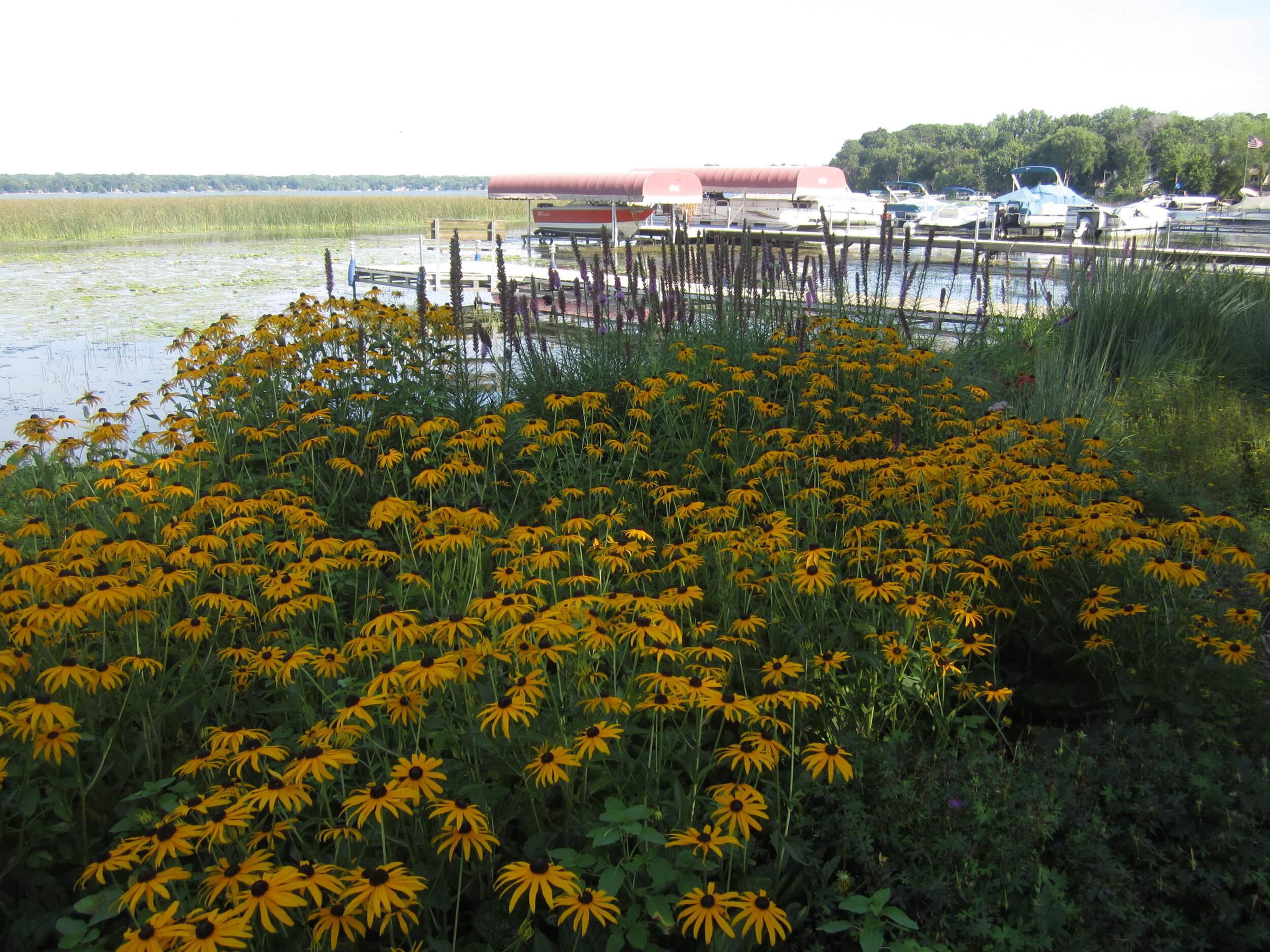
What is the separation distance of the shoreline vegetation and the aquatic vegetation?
22.0 metres

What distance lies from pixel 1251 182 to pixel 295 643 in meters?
73.7

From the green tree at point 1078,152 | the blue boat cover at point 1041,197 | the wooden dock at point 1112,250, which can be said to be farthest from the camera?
the green tree at point 1078,152

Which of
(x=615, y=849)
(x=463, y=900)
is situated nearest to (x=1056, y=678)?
(x=615, y=849)

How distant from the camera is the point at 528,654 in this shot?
203cm

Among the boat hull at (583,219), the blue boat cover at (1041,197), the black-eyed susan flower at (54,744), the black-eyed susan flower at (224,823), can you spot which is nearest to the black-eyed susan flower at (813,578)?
the black-eyed susan flower at (224,823)

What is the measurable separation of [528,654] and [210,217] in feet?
125

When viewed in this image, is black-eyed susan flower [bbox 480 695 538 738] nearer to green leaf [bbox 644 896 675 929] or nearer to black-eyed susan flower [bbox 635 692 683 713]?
black-eyed susan flower [bbox 635 692 683 713]

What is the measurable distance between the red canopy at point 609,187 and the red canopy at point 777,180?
9.59 feet

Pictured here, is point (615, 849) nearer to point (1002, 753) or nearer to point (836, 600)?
point (1002, 753)

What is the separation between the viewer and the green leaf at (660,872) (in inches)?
67.2

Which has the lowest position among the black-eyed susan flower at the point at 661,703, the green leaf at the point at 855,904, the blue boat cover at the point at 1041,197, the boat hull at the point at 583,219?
the green leaf at the point at 855,904

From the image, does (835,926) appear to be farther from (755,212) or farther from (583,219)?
(755,212)

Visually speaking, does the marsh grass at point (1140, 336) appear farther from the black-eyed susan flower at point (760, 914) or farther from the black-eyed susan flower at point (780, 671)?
the black-eyed susan flower at point (760, 914)

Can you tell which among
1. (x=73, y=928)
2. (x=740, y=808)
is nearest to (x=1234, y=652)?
(x=740, y=808)
